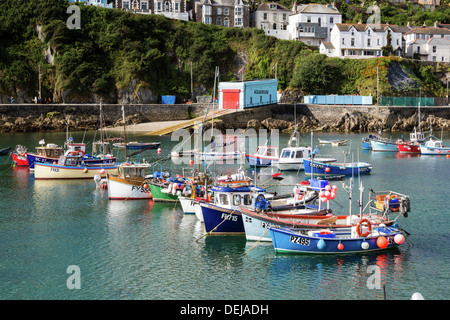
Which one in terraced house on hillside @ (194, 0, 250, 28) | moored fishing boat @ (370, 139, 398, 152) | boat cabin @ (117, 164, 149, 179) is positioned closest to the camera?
boat cabin @ (117, 164, 149, 179)

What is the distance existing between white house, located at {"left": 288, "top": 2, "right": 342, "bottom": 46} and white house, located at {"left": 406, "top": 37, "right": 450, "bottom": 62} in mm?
13656

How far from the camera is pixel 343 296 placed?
18406mm

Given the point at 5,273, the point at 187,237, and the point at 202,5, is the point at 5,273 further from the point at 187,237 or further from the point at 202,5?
the point at 202,5

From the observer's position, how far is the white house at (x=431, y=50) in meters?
91.3

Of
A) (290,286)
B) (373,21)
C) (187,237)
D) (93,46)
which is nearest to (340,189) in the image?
(187,237)

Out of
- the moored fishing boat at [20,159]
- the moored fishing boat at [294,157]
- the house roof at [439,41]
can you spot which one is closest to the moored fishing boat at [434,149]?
the moored fishing boat at [294,157]

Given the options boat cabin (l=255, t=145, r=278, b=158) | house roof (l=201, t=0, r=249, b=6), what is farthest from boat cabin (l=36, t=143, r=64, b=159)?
house roof (l=201, t=0, r=249, b=6)

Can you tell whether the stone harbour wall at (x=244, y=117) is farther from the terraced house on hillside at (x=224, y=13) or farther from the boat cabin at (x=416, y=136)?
the terraced house on hillside at (x=224, y=13)

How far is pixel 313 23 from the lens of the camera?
90.5m

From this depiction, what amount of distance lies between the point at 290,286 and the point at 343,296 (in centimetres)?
195

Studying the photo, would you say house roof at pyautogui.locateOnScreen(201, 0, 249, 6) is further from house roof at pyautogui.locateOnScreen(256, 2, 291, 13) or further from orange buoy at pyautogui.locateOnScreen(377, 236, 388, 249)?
orange buoy at pyautogui.locateOnScreen(377, 236, 388, 249)

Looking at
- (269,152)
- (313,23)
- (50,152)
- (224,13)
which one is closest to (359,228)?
(269,152)

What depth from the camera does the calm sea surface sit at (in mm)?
18922
